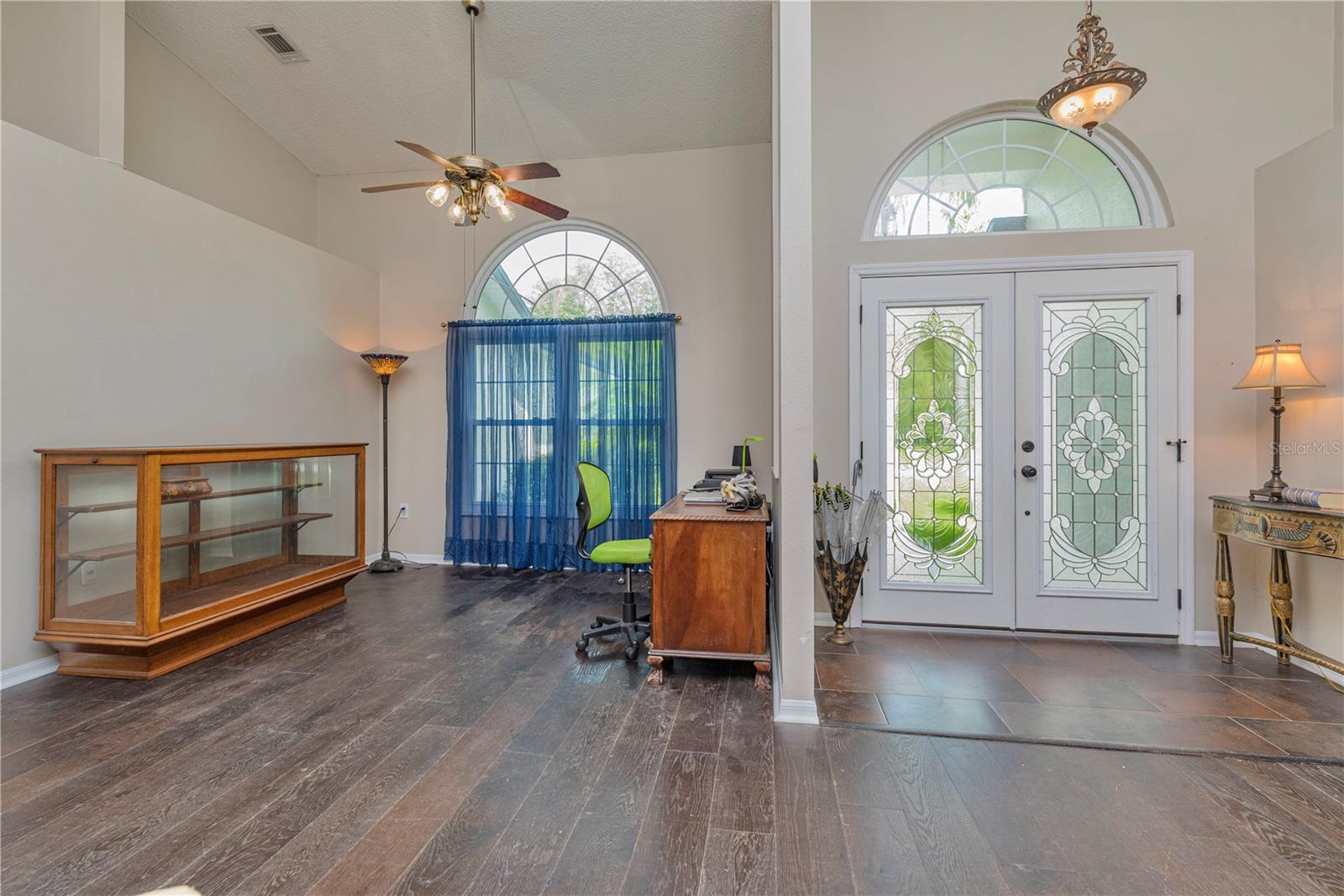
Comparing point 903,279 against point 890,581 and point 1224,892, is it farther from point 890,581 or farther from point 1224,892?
point 1224,892

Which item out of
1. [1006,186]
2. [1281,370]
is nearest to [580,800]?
[1281,370]

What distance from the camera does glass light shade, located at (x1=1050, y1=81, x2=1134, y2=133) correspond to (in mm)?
1992

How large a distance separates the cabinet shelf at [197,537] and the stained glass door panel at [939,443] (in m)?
3.75

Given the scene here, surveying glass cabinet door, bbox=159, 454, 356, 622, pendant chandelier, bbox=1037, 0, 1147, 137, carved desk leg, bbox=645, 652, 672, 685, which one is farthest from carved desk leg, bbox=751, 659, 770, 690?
glass cabinet door, bbox=159, 454, 356, 622

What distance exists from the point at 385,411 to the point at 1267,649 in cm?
638

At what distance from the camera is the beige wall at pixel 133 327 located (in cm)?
254

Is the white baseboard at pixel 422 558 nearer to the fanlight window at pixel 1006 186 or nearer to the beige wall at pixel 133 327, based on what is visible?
the beige wall at pixel 133 327

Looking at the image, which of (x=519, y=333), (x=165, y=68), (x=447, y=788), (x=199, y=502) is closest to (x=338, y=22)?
(x=165, y=68)

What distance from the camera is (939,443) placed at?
3293 millimetres

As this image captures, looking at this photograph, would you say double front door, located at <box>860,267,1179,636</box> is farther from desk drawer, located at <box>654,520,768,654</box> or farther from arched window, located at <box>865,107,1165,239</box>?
desk drawer, located at <box>654,520,768,654</box>

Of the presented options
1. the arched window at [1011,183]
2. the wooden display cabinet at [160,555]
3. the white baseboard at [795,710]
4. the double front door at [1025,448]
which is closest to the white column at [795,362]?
the white baseboard at [795,710]

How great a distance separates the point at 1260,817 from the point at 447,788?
2.56 metres

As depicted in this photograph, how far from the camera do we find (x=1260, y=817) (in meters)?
1.63

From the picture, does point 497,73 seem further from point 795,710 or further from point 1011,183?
point 795,710
